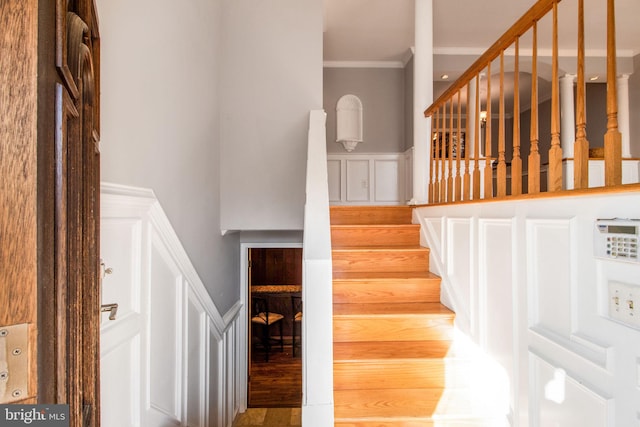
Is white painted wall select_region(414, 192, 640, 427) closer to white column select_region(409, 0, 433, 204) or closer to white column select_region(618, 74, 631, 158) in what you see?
white column select_region(409, 0, 433, 204)

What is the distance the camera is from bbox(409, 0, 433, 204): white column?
3059mm

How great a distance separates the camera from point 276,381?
484 cm

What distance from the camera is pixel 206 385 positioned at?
2441 mm

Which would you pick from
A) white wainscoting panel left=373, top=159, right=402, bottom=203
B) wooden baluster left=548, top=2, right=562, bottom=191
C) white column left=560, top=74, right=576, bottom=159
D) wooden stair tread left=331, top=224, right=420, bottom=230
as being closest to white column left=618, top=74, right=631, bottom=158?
white column left=560, top=74, right=576, bottom=159

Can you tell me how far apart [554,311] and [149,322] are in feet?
5.26

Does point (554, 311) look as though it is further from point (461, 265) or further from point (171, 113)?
point (171, 113)

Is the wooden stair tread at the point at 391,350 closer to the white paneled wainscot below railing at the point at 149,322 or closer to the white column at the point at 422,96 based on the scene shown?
the white paneled wainscot below railing at the point at 149,322

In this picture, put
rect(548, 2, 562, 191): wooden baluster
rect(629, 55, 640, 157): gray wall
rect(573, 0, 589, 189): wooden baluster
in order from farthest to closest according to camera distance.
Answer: rect(629, 55, 640, 157): gray wall
rect(548, 2, 562, 191): wooden baluster
rect(573, 0, 589, 189): wooden baluster

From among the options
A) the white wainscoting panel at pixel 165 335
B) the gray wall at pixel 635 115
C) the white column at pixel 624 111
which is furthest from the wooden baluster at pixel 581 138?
the gray wall at pixel 635 115

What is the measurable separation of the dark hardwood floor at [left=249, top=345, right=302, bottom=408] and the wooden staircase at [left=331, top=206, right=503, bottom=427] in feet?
8.63

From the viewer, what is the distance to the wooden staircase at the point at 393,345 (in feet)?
5.72

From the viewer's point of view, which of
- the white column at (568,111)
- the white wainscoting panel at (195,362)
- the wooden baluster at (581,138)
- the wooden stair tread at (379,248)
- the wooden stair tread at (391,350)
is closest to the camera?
the wooden baluster at (581,138)

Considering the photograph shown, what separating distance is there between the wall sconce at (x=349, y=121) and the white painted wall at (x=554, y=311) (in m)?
3.20

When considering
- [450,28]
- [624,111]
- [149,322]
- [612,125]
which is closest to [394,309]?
[149,322]
